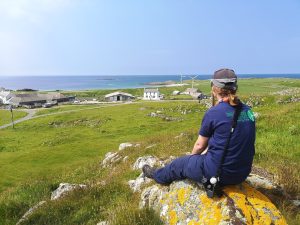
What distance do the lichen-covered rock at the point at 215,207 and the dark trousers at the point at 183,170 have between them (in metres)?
0.22

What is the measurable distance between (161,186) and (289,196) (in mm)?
3391

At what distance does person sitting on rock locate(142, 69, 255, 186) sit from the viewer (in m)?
6.71

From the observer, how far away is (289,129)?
17.2 metres

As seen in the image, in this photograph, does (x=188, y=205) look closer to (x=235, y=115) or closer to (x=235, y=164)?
(x=235, y=164)

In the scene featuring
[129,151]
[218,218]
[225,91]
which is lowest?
[129,151]

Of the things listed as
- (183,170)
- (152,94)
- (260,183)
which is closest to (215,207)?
(183,170)

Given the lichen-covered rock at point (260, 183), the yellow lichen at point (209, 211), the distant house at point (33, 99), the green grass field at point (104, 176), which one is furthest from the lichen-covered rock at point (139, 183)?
the distant house at point (33, 99)

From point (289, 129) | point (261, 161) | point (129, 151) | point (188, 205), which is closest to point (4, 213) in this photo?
point (188, 205)

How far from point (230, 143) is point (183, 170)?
57.8 inches

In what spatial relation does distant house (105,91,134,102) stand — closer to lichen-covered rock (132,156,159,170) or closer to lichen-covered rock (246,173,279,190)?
lichen-covered rock (132,156,159,170)

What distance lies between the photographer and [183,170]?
25.1ft

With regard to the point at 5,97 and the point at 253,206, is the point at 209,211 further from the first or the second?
the point at 5,97

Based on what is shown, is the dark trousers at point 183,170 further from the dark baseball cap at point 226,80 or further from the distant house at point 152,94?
the distant house at point 152,94

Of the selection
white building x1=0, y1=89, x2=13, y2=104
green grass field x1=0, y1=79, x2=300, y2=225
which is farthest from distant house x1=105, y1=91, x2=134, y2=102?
green grass field x1=0, y1=79, x2=300, y2=225
